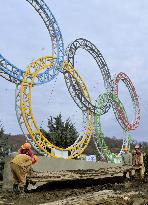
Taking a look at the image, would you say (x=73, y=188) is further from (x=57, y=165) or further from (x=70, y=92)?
(x=70, y=92)

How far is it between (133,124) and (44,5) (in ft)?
71.2

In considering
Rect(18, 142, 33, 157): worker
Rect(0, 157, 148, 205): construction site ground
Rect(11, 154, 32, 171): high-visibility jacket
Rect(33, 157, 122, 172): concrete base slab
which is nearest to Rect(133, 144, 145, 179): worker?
Rect(0, 157, 148, 205): construction site ground

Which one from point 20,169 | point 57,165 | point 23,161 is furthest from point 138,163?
point 20,169

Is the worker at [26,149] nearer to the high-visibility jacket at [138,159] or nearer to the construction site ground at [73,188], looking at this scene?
the construction site ground at [73,188]

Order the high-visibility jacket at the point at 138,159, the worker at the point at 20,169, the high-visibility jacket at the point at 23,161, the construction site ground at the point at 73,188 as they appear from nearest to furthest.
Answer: the construction site ground at the point at 73,188 → the worker at the point at 20,169 → the high-visibility jacket at the point at 23,161 → the high-visibility jacket at the point at 138,159

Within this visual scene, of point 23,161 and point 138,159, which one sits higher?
point 138,159

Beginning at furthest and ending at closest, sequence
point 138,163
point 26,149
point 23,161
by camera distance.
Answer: point 138,163, point 26,149, point 23,161

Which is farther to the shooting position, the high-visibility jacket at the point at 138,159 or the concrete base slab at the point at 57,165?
the concrete base slab at the point at 57,165

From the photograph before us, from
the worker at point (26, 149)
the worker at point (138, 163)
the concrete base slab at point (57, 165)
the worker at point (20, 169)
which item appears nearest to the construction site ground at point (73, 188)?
the concrete base slab at point (57, 165)

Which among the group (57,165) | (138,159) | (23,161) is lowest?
(23,161)

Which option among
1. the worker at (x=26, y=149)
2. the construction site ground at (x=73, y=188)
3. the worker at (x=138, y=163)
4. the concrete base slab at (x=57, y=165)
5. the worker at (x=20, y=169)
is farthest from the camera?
the concrete base slab at (x=57, y=165)

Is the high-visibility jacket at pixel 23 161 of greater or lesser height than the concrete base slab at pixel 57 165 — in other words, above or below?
below

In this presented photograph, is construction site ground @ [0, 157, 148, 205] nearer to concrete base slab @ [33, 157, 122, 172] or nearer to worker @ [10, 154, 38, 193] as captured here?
concrete base slab @ [33, 157, 122, 172]

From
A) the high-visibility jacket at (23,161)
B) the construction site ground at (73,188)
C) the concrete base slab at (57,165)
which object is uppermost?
the concrete base slab at (57,165)
